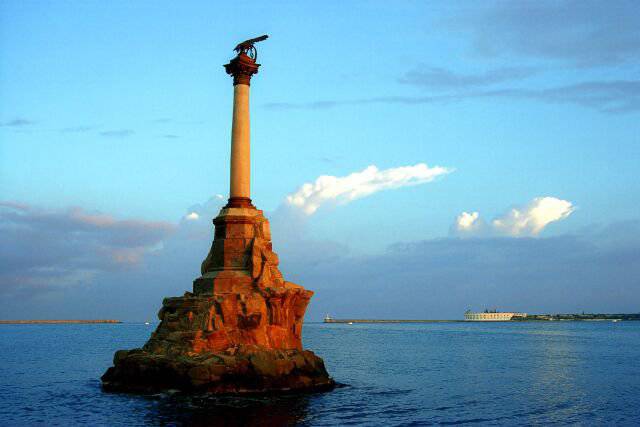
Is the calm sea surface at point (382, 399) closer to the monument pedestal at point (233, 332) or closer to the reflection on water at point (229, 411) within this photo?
the reflection on water at point (229, 411)

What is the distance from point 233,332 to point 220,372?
3.46 metres

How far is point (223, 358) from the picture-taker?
35.2 meters

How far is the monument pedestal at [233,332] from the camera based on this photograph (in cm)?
3503

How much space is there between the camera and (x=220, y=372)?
34562 mm

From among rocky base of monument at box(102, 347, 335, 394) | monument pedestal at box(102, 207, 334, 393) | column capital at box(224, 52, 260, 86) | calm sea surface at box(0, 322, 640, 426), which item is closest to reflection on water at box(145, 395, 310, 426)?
calm sea surface at box(0, 322, 640, 426)

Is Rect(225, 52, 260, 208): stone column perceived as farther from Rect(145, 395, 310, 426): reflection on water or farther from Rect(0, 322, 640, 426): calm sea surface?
Rect(0, 322, 640, 426): calm sea surface

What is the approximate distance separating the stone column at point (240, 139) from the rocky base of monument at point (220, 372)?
9.59 m

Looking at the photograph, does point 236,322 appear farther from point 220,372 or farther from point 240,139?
point 240,139

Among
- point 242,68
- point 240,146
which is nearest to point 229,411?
point 240,146

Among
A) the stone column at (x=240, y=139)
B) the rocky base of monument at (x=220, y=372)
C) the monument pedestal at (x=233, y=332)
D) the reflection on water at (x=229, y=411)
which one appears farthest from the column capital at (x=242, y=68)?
the reflection on water at (x=229, y=411)

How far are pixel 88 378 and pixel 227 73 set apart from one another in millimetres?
22207

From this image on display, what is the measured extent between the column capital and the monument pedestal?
7.79 metres

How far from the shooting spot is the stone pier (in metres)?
35.2

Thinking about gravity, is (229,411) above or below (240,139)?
below
